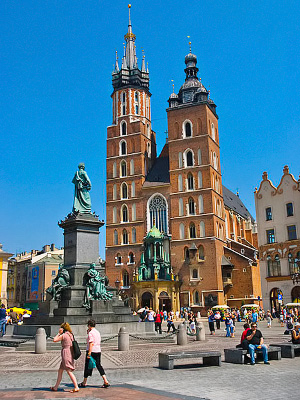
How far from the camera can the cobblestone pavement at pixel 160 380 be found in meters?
8.05

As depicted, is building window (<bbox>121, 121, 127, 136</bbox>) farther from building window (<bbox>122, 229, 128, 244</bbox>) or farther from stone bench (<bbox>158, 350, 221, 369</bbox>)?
stone bench (<bbox>158, 350, 221, 369</bbox>)

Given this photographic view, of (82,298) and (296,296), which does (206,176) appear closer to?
(296,296)

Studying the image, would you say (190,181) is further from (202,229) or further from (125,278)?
(125,278)

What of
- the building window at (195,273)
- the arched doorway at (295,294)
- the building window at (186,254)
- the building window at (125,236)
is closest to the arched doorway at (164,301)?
the building window at (195,273)

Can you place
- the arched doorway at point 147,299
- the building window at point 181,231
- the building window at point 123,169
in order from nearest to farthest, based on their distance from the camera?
the arched doorway at point 147,299 < the building window at point 181,231 < the building window at point 123,169

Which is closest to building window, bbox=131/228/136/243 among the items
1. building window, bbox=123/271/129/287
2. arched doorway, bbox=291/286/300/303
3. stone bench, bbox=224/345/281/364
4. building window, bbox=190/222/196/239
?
building window, bbox=123/271/129/287

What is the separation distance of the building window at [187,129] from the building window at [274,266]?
67.6 feet

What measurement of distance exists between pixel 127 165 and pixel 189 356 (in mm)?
48894

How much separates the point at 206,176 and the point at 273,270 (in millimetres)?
15846

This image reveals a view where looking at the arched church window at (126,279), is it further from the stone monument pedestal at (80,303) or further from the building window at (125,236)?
the stone monument pedestal at (80,303)

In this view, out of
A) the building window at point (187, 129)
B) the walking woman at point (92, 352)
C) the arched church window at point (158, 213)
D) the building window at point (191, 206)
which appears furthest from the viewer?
the building window at point (187, 129)

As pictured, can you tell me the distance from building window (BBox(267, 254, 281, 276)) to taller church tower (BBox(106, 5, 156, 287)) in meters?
17.4

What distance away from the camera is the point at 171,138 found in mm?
57625

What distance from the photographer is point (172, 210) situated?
181 feet
